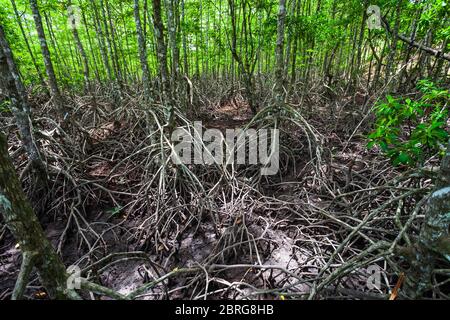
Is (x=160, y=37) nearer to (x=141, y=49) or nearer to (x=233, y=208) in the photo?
(x=141, y=49)

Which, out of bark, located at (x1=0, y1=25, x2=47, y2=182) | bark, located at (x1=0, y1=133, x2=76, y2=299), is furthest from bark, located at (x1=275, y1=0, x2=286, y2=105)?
bark, located at (x1=0, y1=133, x2=76, y2=299)

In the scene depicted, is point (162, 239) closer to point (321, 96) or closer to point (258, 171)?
point (258, 171)

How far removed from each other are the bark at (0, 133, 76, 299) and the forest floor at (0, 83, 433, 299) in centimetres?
37

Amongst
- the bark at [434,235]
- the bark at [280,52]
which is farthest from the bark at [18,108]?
the bark at [434,235]

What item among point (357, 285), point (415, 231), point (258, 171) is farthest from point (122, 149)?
point (415, 231)

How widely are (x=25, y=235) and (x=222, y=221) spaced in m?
1.85

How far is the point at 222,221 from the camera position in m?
2.68

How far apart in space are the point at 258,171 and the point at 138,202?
1.64m

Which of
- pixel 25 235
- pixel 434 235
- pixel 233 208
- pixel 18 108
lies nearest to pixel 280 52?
pixel 233 208

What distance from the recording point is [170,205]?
9.25ft

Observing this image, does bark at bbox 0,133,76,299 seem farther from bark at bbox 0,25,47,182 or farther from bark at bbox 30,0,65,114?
bark at bbox 30,0,65,114

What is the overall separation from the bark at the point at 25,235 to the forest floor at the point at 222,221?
37 cm

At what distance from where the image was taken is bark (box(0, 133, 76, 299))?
1.02 m
